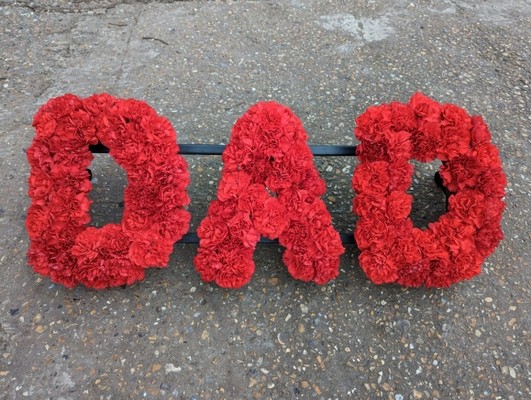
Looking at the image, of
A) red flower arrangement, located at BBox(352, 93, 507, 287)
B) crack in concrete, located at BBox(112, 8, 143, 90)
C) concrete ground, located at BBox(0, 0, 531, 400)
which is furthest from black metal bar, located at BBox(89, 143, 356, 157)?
crack in concrete, located at BBox(112, 8, 143, 90)

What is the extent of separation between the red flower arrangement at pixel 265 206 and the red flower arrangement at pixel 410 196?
0.22m

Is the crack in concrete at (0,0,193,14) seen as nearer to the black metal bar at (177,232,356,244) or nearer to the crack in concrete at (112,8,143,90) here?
the crack in concrete at (112,8,143,90)

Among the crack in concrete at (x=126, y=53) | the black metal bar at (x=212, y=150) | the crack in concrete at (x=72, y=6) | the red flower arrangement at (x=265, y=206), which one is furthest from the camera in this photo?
the crack in concrete at (x=72, y=6)

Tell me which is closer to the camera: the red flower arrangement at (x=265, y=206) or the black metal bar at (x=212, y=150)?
the red flower arrangement at (x=265, y=206)

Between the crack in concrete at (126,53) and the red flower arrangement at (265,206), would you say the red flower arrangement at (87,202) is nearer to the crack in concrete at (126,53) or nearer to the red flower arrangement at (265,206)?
the red flower arrangement at (265,206)

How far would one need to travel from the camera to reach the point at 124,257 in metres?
2.18

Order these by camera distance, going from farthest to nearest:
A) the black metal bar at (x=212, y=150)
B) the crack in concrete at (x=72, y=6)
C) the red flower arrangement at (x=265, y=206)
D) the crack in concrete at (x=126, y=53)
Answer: the crack in concrete at (x=72, y=6) < the crack in concrete at (x=126, y=53) < the black metal bar at (x=212, y=150) < the red flower arrangement at (x=265, y=206)

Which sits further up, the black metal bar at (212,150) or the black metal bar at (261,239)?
the black metal bar at (212,150)

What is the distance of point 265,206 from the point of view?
2107 millimetres

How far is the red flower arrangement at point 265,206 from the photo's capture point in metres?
2.11

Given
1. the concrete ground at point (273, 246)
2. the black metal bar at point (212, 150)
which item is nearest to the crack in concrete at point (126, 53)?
the concrete ground at point (273, 246)

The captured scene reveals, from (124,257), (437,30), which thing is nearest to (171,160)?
(124,257)

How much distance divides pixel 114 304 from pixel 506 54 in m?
3.49

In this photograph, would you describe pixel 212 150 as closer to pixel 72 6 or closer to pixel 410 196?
pixel 410 196
